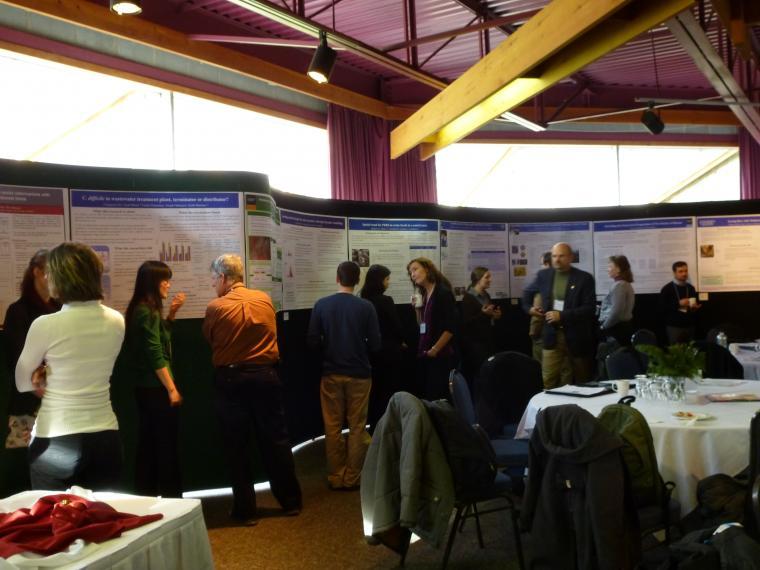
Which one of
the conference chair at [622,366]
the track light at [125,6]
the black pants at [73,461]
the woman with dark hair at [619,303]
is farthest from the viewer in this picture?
the woman with dark hair at [619,303]

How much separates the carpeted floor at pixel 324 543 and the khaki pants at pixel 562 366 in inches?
96.7

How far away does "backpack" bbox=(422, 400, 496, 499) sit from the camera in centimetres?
323

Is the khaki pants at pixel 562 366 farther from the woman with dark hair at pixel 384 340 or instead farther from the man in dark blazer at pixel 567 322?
the woman with dark hair at pixel 384 340

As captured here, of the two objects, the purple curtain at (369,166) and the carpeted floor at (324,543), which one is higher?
the purple curtain at (369,166)

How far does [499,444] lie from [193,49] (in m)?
4.39

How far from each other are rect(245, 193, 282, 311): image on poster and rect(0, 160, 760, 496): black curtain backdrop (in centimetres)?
11

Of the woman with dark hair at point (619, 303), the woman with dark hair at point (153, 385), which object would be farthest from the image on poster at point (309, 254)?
the woman with dark hair at point (619, 303)

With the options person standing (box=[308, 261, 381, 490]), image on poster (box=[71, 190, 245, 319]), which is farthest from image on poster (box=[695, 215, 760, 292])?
image on poster (box=[71, 190, 245, 319])

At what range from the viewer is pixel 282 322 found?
564cm

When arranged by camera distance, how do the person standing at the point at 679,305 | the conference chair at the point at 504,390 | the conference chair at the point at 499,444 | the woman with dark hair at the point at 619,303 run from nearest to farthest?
1. the conference chair at the point at 499,444
2. the conference chair at the point at 504,390
3. the woman with dark hair at the point at 619,303
4. the person standing at the point at 679,305

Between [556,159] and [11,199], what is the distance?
7771mm

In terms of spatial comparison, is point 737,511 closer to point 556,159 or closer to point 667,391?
point 667,391

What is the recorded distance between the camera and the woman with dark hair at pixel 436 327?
5848mm

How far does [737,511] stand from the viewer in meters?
2.96
